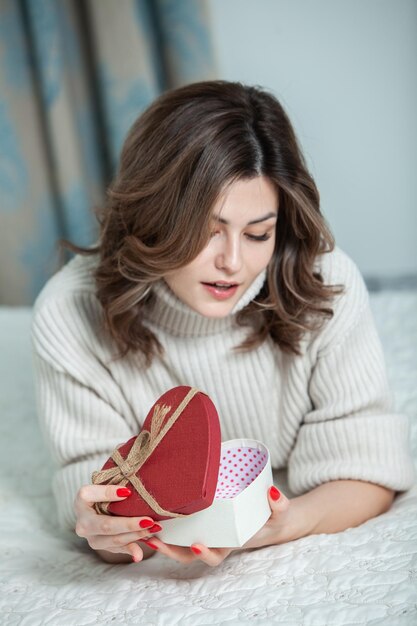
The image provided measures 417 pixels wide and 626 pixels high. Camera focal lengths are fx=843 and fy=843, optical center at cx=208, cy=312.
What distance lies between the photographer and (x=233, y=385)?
1431 mm

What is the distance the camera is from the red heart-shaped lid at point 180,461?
3.36 ft

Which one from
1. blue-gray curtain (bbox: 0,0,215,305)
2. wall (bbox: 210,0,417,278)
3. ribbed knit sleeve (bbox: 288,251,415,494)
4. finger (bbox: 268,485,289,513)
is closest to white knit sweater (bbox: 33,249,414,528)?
ribbed knit sleeve (bbox: 288,251,415,494)

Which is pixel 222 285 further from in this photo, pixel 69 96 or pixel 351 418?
pixel 69 96

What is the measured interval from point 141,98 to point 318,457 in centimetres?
125

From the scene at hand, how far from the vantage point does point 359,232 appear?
250cm

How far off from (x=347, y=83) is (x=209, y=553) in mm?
1645

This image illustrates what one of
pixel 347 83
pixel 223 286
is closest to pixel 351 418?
pixel 223 286

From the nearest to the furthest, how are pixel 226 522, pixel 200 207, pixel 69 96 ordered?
pixel 226 522, pixel 200 207, pixel 69 96

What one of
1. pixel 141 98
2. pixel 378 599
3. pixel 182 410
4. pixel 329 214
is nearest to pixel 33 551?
pixel 182 410

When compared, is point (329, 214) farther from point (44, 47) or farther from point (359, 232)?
point (44, 47)

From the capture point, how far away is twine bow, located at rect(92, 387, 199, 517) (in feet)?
3.50

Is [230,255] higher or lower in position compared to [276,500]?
higher

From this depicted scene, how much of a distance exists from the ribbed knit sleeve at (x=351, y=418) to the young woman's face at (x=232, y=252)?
206mm

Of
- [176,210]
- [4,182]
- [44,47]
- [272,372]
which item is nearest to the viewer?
[176,210]
